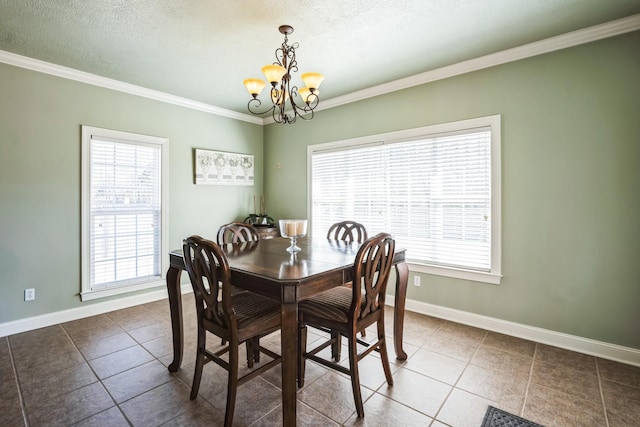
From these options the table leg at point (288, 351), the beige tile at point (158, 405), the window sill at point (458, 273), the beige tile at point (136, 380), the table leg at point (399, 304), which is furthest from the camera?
the window sill at point (458, 273)

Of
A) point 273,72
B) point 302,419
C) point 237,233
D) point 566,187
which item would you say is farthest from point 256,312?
point 566,187

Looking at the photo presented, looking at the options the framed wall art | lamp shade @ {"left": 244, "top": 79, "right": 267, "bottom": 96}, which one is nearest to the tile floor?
lamp shade @ {"left": 244, "top": 79, "right": 267, "bottom": 96}

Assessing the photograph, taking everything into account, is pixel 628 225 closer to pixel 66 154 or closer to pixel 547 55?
pixel 547 55

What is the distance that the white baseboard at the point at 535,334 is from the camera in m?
2.48

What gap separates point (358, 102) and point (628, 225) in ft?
9.60

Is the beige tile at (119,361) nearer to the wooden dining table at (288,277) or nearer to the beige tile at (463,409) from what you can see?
the wooden dining table at (288,277)

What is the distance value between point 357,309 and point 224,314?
77 centimetres

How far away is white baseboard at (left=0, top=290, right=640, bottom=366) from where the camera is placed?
2527 mm

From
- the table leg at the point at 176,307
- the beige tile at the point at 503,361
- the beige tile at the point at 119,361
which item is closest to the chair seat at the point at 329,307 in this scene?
the table leg at the point at 176,307

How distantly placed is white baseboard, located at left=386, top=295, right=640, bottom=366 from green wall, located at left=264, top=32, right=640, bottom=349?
0.15 feet

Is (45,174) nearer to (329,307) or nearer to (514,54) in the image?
(329,307)

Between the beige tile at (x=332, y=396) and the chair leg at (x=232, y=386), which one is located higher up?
the chair leg at (x=232, y=386)

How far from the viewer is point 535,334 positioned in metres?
2.84

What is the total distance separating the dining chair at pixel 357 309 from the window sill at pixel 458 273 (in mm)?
1488
